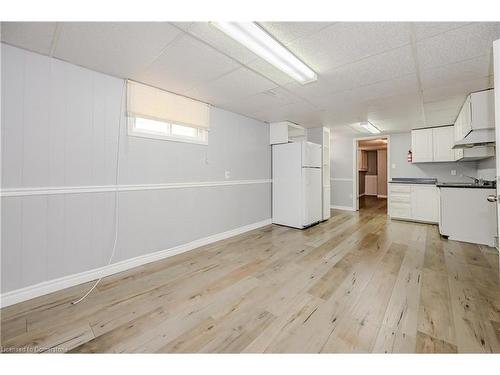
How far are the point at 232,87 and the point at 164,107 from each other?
0.95m

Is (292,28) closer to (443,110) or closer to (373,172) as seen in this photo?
(443,110)

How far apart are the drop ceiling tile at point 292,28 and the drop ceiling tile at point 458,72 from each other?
1.54 metres

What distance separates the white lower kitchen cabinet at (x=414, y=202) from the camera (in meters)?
4.56

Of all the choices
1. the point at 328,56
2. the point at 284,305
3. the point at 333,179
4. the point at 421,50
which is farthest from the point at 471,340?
the point at 333,179

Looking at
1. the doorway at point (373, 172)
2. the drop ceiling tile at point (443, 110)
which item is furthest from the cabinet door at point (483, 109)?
the doorway at point (373, 172)

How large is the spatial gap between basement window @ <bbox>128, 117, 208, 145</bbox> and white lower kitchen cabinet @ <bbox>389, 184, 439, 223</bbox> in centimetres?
467

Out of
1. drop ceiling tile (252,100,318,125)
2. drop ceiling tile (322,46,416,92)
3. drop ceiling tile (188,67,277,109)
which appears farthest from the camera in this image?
drop ceiling tile (252,100,318,125)

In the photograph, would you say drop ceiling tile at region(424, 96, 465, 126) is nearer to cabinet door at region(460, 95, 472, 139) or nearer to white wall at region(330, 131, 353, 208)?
cabinet door at region(460, 95, 472, 139)

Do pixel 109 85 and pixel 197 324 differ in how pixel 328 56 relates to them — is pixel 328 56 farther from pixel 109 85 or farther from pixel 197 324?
pixel 197 324

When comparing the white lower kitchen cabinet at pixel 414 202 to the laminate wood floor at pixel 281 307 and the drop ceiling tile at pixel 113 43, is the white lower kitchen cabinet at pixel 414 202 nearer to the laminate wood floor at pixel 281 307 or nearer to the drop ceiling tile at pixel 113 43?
the laminate wood floor at pixel 281 307

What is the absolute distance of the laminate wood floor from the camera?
4.59 feet

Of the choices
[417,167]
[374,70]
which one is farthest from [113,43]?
[417,167]

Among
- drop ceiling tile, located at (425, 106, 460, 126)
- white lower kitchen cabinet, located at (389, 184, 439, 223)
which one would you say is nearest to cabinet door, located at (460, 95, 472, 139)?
drop ceiling tile, located at (425, 106, 460, 126)
